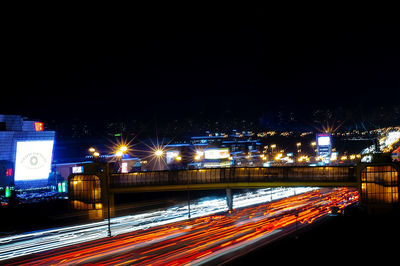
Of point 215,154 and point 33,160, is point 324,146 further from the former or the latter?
point 33,160

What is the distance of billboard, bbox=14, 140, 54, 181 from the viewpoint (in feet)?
226

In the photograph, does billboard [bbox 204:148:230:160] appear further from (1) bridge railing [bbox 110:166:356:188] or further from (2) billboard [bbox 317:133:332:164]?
(1) bridge railing [bbox 110:166:356:188]

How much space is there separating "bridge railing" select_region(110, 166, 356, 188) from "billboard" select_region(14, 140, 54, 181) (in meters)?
22.1

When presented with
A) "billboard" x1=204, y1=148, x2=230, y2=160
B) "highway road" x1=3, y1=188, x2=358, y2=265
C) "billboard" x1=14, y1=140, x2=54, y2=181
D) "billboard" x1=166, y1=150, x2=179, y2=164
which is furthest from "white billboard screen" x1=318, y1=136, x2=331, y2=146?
"billboard" x1=14, y1=140, x2=54, y2=181

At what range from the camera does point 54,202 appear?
187 ft

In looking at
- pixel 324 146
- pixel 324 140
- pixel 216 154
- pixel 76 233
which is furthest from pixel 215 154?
pixel 76 233

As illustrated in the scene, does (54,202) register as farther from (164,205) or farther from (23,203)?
(164,205)

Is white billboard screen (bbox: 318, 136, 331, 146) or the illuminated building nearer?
the illuminated building

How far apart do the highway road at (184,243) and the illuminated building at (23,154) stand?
39.2 metres

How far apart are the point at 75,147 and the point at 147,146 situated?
18.6 m

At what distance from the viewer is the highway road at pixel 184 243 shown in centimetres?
2583

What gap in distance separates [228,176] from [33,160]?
37267mm

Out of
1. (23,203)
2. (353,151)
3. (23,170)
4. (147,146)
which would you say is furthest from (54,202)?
(353,151)

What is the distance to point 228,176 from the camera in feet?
189
